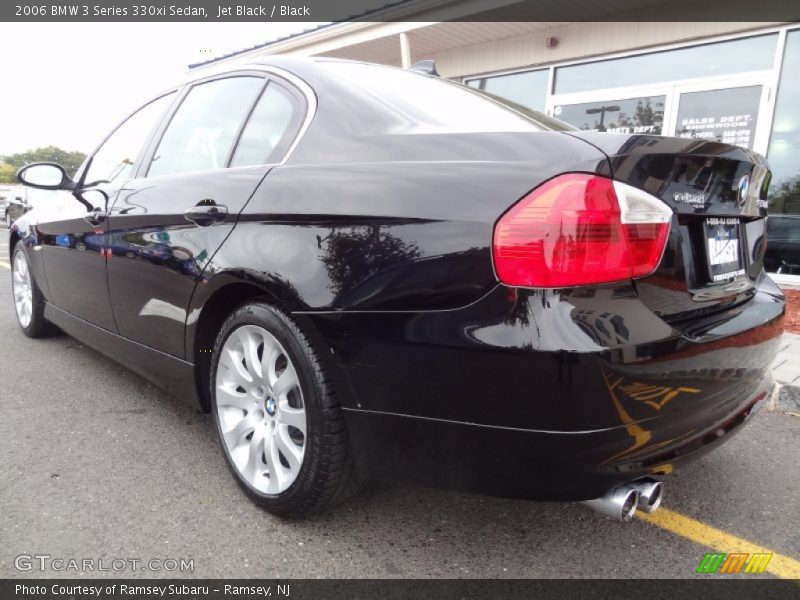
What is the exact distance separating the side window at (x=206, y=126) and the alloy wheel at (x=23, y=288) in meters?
2.11

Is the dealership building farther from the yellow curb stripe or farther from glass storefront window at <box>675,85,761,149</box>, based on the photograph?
the yellow curb stripe

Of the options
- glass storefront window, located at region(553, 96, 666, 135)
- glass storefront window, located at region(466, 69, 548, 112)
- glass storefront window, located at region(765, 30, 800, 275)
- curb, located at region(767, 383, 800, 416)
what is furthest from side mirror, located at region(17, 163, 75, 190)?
glass storefront window, located at region(765, 30, 800, 275)

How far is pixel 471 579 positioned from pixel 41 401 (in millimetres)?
2576

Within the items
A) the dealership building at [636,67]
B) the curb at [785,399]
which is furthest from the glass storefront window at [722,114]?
the curb at [785,399]

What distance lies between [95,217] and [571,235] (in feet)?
8.38

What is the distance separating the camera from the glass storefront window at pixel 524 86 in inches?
336

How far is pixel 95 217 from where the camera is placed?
9.61 ft

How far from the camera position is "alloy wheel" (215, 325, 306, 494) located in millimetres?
1888

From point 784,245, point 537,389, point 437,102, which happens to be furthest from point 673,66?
point 537,389

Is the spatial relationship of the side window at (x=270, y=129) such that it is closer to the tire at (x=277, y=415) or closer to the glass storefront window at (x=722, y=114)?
the tire at (x=277, y=415)

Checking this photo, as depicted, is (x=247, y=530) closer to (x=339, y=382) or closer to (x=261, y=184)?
(x=339, y=382)

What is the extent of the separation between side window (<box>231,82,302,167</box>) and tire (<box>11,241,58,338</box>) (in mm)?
2629

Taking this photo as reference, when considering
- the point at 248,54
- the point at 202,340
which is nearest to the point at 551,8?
the point at 248,54

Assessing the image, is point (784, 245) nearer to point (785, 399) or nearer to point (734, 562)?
point (785, 399)
